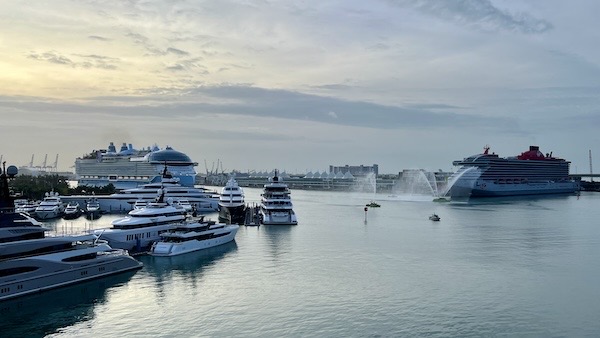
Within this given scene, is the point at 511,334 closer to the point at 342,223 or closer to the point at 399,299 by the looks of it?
the point at 399,299

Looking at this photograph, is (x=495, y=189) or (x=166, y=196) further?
(x=495, y=189)

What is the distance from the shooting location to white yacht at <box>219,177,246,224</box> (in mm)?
67875

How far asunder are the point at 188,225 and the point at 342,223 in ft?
99.3

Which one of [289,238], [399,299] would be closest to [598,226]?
[289,238]

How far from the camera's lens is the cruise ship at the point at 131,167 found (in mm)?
108438

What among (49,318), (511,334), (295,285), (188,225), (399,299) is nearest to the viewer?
(511,334)

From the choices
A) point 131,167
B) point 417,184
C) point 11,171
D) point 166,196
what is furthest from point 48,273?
point 417,184

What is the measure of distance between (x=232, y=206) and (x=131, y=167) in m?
57.1

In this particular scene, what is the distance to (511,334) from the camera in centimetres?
2397

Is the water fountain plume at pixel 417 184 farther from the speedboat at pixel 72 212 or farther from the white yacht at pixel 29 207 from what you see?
the white yacht at pixel 29 207

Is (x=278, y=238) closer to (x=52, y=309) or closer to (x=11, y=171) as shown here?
(x=11, y=171)

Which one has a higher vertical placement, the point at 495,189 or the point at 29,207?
the point at 495,189

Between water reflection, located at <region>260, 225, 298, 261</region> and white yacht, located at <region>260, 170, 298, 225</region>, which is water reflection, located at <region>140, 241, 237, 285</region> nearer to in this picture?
water reflection, located at <region>260, 225, 298, 261</region>

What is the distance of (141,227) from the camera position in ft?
148
